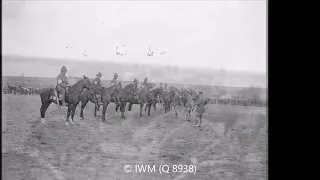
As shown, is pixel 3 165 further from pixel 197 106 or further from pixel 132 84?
pixel 197 106

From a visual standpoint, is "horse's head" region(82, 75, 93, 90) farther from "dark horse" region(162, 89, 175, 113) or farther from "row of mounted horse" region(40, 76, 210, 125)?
"dark horse" region(162, 89, 175, 113)

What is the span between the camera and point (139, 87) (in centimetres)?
383

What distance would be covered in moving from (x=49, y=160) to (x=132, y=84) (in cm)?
144

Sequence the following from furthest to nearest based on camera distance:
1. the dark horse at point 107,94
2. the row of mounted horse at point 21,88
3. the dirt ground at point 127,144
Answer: the dark horse at point 107,94 < the row of mounted horse at point 21,88 < the dirt ground at point 127,144

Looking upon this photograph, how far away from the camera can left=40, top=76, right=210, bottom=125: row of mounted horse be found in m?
3.75

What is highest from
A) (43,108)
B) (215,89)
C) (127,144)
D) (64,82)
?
(64,82)

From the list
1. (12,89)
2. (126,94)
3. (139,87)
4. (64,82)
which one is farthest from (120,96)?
(12,89)

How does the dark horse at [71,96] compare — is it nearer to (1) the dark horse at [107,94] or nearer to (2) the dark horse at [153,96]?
(1) the dark horse at [107,94]

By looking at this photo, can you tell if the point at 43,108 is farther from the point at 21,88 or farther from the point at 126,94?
the point at 126,94

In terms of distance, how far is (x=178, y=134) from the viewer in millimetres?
3803

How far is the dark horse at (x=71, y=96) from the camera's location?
147 inches

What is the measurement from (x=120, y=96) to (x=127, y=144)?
2.13 ft

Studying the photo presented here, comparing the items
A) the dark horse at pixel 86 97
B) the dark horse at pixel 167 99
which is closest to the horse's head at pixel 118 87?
the dark horse at pixel 86 97
